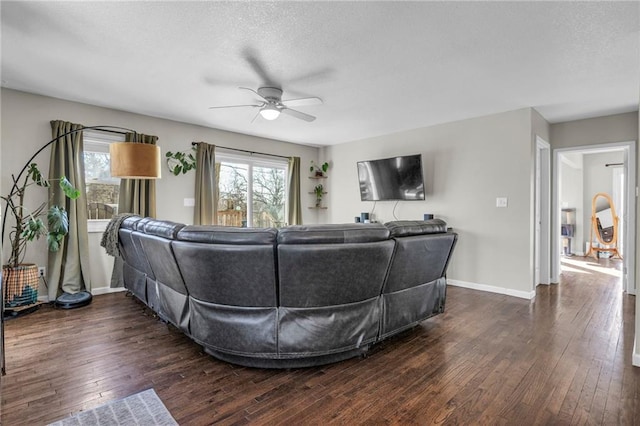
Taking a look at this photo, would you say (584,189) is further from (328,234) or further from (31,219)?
(31,219)

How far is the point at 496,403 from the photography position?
1.81 metres

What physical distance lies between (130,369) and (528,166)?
4.63m

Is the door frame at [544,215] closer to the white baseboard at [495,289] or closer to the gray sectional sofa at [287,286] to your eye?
the white baseboard at [495,289]

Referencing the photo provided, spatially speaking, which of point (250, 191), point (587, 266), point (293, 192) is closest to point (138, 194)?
point (250, 191)

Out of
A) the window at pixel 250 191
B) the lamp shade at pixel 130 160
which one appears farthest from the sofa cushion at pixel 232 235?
the window at pixel 250 191

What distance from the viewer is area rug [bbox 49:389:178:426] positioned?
1.65 metres

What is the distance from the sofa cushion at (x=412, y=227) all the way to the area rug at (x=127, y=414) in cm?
179

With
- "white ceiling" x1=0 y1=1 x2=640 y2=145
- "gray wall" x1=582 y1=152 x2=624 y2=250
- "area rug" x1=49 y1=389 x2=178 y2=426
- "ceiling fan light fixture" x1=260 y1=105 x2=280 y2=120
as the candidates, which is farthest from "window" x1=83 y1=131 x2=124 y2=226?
"gray wall" x1=582 y1=152 x2=624 y2=250

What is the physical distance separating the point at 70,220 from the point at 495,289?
17.8ft

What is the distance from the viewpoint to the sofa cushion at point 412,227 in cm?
239

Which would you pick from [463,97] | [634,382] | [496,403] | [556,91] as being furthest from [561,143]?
[496,403]

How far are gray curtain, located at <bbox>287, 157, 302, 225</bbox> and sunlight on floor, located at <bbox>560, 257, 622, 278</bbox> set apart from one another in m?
4.98

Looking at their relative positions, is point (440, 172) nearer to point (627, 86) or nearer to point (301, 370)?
point (627, 86)

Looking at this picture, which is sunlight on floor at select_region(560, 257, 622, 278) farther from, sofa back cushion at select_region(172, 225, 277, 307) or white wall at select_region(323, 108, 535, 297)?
sofa back cushion at select_region(172, 225, 277, 307)
